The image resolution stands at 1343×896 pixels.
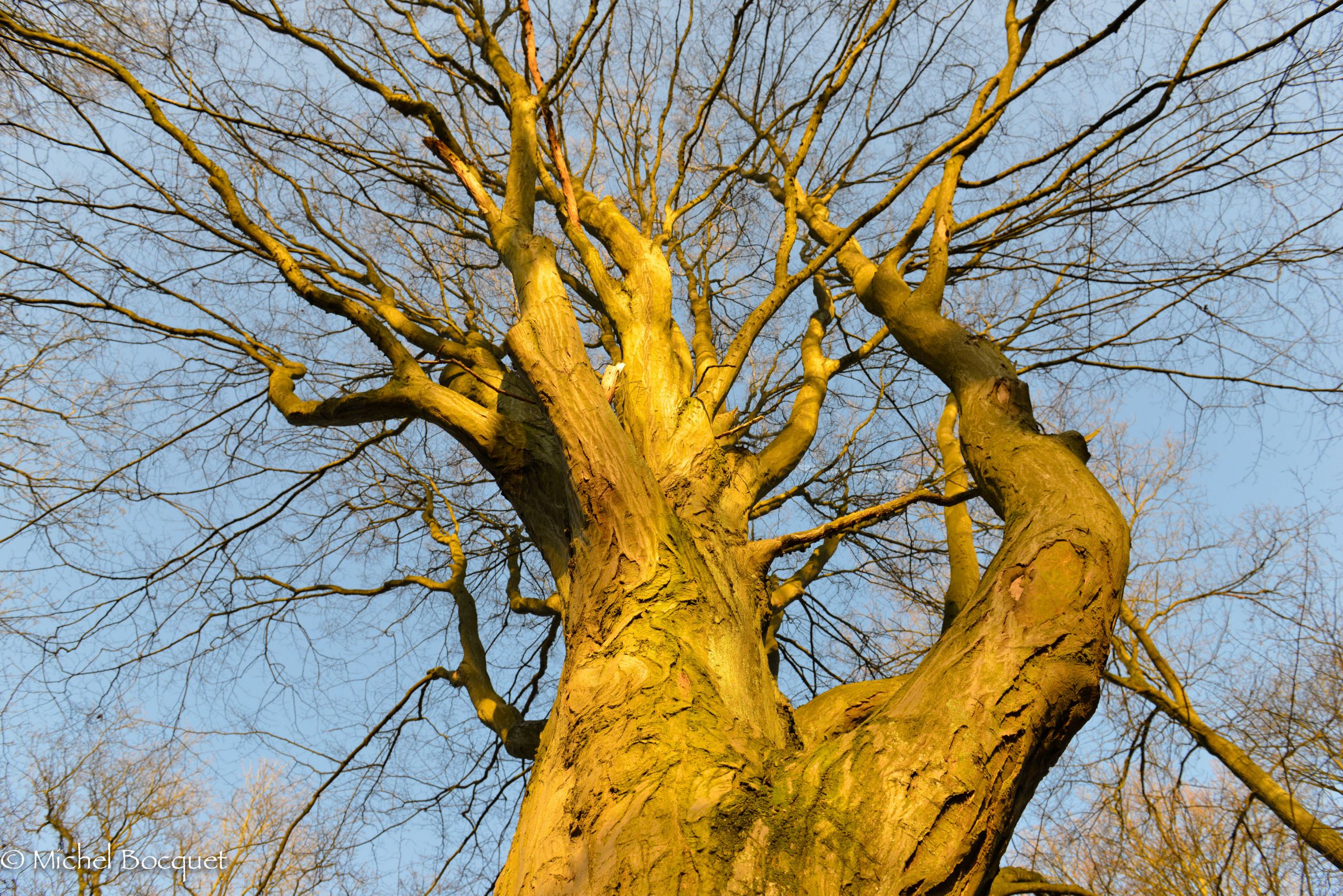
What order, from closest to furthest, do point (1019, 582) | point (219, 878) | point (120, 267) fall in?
1. point (1019, 582)
2. point (120, 267)
3. point (219, 878)

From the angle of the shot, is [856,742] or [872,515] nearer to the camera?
[856,742]

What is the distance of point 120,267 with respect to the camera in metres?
3.66

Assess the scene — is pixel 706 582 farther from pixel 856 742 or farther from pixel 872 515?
pixel 856 742

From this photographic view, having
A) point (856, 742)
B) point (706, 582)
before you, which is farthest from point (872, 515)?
point (856, 742)

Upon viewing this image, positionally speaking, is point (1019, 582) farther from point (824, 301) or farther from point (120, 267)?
point (120, 267)

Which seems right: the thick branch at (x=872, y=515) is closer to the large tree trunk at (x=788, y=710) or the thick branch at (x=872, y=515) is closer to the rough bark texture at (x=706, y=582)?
the rough bark texture at (x=706, y=582)

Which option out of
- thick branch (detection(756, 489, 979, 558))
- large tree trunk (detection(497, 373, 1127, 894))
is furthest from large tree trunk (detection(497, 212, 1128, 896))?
thick branch (detection(756, 489, 979, 558))

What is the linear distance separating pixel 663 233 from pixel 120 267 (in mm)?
2761

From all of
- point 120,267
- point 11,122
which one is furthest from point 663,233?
point 11,122

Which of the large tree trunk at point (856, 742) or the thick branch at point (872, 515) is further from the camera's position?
the thick branch at point (872, 515)

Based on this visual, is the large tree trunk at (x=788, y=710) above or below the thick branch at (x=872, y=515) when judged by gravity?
below

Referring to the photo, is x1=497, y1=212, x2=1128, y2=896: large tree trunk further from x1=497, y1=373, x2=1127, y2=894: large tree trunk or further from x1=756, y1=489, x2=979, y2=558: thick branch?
x1=756, y1=489, x2=979, y2=558: thick branch

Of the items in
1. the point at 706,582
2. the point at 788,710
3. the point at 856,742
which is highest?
the point at 706,582

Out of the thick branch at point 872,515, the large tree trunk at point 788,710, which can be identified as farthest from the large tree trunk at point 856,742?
the thick branch at point 872,515
